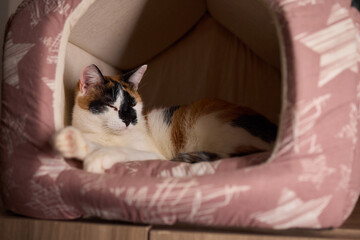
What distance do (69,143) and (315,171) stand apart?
721mm

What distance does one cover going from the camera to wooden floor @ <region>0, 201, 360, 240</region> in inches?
34.5

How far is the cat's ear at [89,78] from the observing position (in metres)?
1.26

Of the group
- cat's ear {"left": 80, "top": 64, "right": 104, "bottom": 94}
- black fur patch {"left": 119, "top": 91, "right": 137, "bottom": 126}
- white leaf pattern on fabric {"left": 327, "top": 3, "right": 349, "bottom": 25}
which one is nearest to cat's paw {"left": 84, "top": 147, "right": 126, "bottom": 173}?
black fur patch {"left": 119, "top": 91, "right": 137, "bottom": 126}

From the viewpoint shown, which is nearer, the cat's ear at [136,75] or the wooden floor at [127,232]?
the wooden floor at [127,232]

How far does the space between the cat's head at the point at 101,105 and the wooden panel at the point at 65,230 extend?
1.38 feet

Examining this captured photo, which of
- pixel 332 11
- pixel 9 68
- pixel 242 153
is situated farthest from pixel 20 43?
pixel 332 11

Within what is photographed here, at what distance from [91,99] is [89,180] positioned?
1.63 feet

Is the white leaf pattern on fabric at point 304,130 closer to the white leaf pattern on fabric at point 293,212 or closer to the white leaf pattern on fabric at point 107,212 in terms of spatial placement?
the white leaf pattern on fabric at point 293,212

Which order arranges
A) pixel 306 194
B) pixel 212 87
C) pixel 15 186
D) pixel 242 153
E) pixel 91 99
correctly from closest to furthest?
1. pixel 306 194
2. pixel 15 186
3. pixel 242 153
4. pixel 91 99
5. pixel 212 87

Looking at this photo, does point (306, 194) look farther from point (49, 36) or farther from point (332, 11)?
point (49, 36)

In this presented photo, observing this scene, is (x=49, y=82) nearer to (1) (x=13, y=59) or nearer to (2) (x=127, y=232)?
(1) (x=13, y=59)

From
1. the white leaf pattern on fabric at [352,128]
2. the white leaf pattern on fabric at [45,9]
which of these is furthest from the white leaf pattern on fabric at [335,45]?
the white leaf pattern on fabric at [45,9]

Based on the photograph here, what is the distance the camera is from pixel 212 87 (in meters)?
1.87

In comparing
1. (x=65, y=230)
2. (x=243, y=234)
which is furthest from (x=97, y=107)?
(x=243, y=234)
